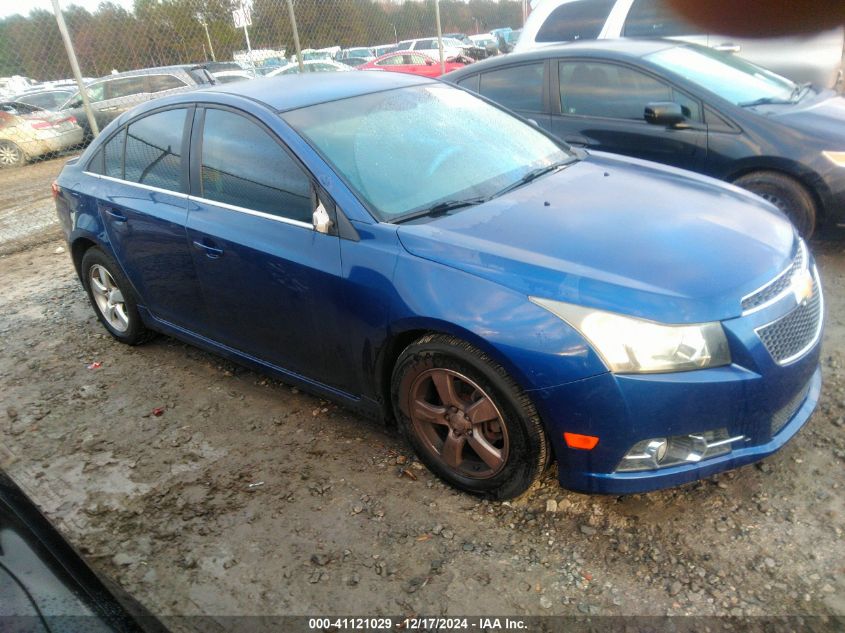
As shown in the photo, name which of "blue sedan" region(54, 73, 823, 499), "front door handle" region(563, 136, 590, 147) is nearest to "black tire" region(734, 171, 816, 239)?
"front door handle" region(563, 136, 590, 147)

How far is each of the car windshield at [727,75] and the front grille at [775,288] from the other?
8.11 feet

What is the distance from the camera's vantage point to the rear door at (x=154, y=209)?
3.46 meters

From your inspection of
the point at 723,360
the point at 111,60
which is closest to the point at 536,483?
the point at 723,360

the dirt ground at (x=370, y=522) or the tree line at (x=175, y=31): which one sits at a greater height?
the tree line at (x=175, y=31)

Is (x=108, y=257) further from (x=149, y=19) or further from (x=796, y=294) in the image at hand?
(x=149, y=19)

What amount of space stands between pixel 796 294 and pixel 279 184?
2.20 m

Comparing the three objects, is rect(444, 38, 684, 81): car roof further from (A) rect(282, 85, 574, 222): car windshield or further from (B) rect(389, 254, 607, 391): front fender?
(B) rect(389, 254, 607, 391): front fender

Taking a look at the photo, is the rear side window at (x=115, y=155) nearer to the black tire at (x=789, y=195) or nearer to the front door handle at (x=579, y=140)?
the front door handle at (x=579, y=140)

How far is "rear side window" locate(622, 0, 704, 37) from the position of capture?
22.5ft

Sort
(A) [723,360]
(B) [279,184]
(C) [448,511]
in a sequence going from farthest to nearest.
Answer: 1. (B) [279,184]
2. (C) [448,511]
3. (A) [723,360]

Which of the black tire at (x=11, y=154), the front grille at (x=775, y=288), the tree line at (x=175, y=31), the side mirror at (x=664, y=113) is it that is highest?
the tree line at (x=175, y=31)

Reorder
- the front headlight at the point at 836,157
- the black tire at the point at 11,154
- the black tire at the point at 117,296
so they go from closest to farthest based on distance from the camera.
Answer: the black tire at the point at 117,296, the front headlight at the point at 836,157, the black tire at the point at 11,154

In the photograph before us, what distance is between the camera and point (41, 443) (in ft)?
11.6

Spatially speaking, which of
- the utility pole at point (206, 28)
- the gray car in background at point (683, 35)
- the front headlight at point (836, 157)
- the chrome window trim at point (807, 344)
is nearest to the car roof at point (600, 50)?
the front headlight at point (836, 157)
